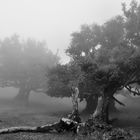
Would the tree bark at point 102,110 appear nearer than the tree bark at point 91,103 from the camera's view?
Yes

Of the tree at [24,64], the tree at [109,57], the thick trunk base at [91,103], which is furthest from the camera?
the tree at [24,64]

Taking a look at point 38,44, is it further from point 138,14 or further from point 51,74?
point 138,14

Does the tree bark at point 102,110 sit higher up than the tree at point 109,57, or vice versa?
the tree at point 109,57

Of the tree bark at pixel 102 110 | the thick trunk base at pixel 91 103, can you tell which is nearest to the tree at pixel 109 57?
the tree bark at pixel 102 110

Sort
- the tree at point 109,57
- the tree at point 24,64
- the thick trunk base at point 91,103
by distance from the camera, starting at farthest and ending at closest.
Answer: the tree at point 24,64 < the thick trunk base at point 91,103 < the tree at point 109,57

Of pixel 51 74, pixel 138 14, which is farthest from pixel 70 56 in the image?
pixel 138 14

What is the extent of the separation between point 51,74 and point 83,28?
13.6 m

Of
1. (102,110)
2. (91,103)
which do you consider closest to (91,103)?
(91,103)

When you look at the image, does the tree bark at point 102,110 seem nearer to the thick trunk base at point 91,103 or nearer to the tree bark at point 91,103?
the thick trunk base at point 91,103

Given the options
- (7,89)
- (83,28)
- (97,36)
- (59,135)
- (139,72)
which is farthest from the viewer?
(7,89)

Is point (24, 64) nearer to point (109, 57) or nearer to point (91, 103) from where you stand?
point (91, 103)

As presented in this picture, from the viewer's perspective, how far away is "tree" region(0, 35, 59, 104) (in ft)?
237

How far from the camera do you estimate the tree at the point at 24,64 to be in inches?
2840

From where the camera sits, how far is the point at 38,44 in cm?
7988
